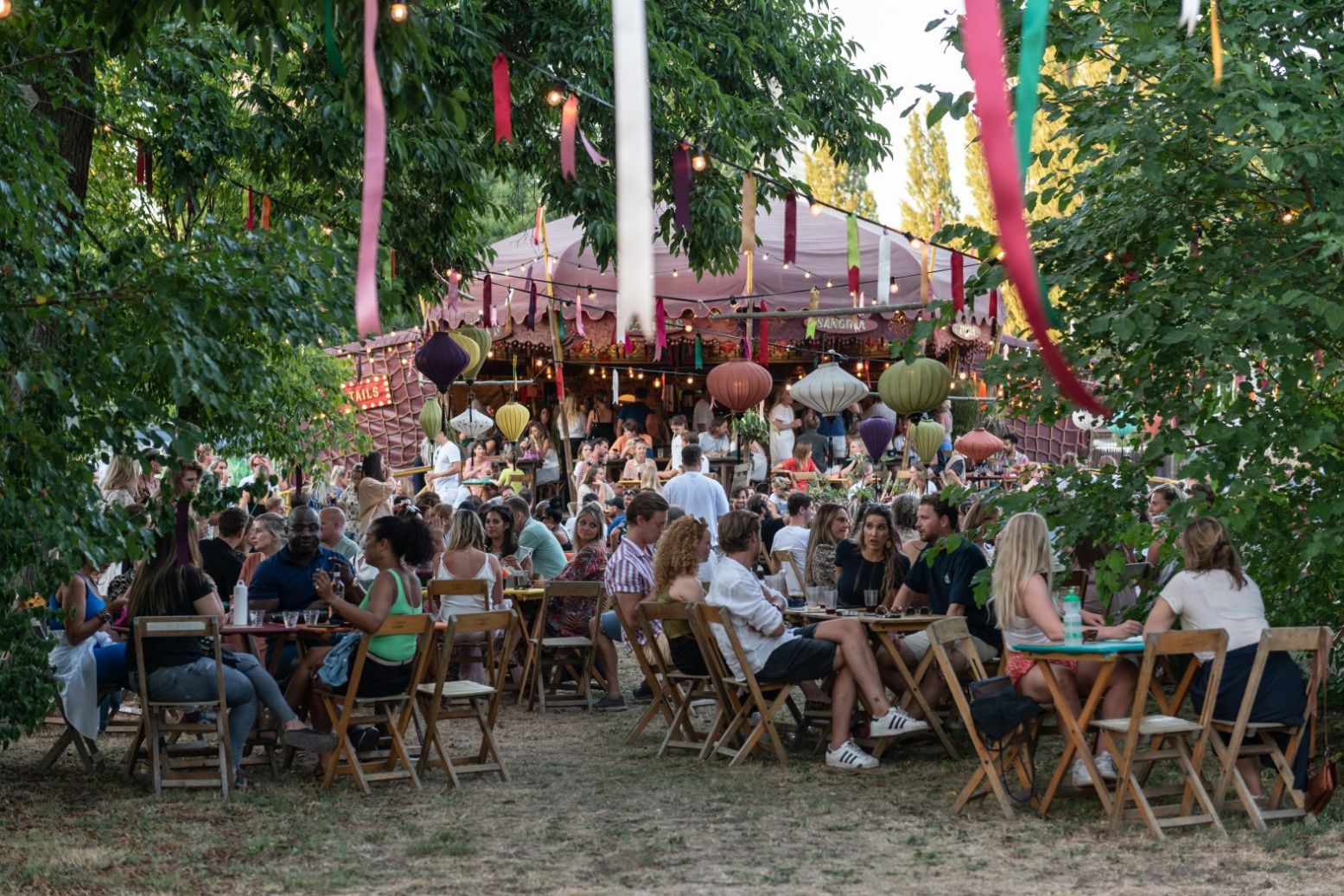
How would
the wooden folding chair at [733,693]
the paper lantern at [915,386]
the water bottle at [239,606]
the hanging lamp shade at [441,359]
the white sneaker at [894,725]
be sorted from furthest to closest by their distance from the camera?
the paper lantern at [915,386]
the hanging lamp shade at [441,359]
the water bottle at [239,606]
the wooden folding chair at [733,693]
the white sneaker at [894,725]

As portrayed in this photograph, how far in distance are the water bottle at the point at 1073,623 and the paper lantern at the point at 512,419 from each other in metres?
16.3

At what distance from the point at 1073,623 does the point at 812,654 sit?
1615mm

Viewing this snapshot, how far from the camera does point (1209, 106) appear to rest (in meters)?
6.63

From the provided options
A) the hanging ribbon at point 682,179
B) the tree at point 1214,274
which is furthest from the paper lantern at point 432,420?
the tree at point 1214,274

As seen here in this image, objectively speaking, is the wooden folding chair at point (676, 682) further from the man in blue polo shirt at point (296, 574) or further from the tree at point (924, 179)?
the tree at point (924, 179)

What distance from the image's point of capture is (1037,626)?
7.09 meters

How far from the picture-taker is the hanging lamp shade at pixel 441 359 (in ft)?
46.5

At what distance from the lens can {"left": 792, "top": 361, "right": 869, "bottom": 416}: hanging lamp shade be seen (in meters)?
18.5

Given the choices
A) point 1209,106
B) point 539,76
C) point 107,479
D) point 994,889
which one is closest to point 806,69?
point 539,76

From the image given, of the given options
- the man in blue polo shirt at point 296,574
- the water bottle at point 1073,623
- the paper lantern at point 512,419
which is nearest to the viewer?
the water bottle at point 1073,623

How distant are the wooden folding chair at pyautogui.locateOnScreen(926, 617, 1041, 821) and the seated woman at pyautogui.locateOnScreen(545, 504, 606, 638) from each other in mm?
3889

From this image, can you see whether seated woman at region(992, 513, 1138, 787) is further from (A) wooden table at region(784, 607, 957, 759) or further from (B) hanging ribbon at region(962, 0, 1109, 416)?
(B) hanging ribbon at region(962, 0, 1109, 416)

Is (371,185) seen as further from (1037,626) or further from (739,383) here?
(739,383)

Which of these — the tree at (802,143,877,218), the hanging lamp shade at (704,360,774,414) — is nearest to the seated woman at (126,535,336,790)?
the hanging lamp shade at (704,360,774,414)
